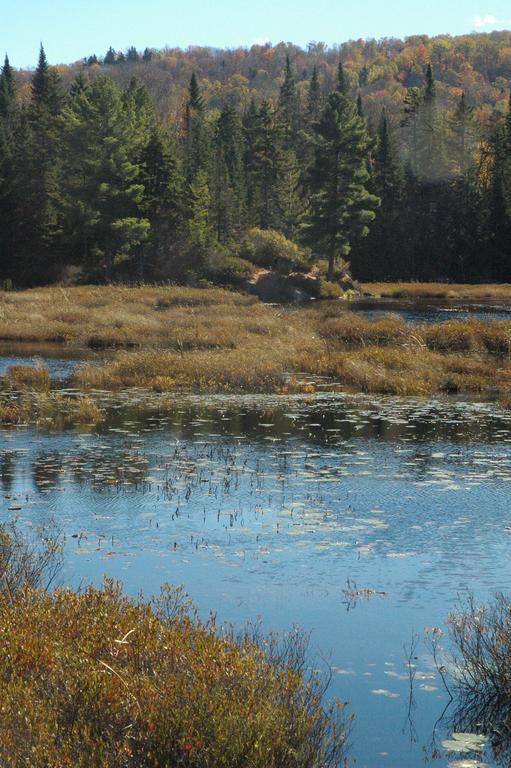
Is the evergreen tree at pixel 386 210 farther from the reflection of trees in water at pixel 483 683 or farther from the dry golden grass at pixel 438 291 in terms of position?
the reflection of trees in water at pixel 483 683

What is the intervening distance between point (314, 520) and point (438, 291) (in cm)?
6851

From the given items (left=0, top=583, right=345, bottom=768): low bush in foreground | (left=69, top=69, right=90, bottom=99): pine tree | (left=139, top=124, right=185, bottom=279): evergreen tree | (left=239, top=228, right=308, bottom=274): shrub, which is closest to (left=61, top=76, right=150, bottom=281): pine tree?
(left=139, top=124, right=185, bottom=279): evergreen tree

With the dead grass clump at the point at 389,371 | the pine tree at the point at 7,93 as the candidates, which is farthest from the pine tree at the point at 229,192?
the dead grass clump at the point at 389,371

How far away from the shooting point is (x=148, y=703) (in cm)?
682

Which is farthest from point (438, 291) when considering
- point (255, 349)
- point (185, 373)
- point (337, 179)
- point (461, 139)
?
point (185, 373)

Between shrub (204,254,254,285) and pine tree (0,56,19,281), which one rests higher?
pine tree (0,56,19,281)

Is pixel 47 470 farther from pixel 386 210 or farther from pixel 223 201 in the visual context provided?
pixel 386 210

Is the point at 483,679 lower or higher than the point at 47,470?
higher

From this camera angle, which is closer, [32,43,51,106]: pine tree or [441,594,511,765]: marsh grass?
[441,594,511,765]: marsh grass

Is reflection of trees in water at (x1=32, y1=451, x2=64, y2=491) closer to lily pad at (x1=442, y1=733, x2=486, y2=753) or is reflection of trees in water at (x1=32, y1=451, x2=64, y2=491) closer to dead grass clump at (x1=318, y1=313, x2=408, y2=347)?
lily pad at (x1=442, y1=733, x2=486, y2=753)

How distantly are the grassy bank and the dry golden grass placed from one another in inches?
1210

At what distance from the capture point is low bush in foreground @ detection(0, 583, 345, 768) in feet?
21.3

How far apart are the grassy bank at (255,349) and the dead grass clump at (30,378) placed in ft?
0.12

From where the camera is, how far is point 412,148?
363 feet
